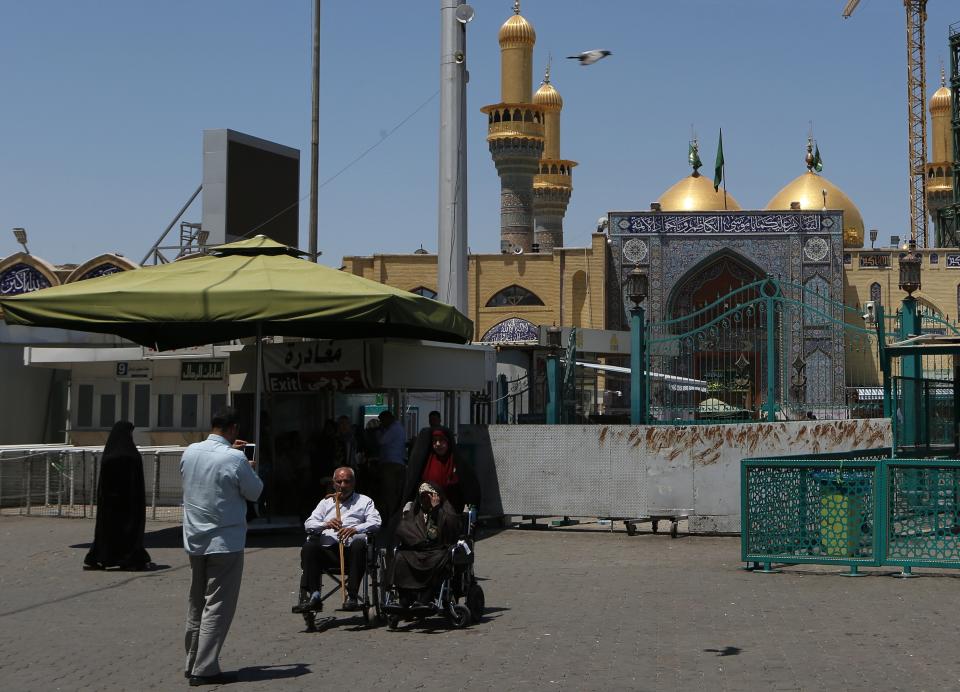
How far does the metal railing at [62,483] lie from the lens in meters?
15.0

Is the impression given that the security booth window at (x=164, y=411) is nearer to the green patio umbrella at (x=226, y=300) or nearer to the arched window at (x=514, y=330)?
the green patio umbrella at (x=226, y=300)

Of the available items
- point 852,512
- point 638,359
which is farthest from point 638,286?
point 852,512

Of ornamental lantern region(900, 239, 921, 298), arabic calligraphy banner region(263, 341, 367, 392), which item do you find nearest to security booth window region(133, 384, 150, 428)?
arabic calligraphy banner region(263, 341, 367, 392)

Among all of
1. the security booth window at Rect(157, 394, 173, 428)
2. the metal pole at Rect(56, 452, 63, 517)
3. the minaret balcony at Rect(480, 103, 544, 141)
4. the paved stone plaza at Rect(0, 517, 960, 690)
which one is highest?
the minaret balcony at Rect(480, 103, 544, 141)

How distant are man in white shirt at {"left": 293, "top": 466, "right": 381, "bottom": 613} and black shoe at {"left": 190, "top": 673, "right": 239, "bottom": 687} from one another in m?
1.46

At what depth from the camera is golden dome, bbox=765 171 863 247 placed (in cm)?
5488

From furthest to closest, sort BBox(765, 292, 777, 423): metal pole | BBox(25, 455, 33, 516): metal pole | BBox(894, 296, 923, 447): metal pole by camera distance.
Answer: BBox(25, 455, 33, 516): metal pole
BBox(894, 296, 923, 447): metal pole
BBox(765, 292, 777, 423): metal pole

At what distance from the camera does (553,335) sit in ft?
63.0

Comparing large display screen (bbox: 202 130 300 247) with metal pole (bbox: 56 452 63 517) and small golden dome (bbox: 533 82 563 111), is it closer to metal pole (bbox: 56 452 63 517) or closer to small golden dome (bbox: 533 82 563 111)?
metal pole (bbox: 56 452 63 517)

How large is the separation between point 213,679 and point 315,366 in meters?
6.86

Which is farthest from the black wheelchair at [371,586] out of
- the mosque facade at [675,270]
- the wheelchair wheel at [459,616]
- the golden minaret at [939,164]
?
the golden minaret at [939,164]

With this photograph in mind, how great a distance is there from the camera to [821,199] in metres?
54.6

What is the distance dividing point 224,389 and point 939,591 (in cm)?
1002

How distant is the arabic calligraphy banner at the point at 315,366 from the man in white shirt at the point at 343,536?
4600 mm
